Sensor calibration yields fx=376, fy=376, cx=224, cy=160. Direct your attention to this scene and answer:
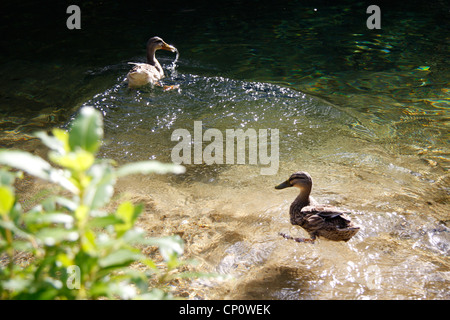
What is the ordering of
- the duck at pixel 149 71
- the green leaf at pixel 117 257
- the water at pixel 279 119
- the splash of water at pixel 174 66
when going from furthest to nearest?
the splash of water at pixel 174 66 → the duck at pixel 149 71 → the water at pixel 279 119 → the green leaf at pixel 117 257

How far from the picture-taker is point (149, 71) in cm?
739

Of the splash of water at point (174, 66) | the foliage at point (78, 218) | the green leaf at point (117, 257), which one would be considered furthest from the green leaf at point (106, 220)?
the splash of water at point (174, 66)

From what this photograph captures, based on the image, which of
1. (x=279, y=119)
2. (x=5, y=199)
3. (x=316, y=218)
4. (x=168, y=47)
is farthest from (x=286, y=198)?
(x=168, y=47)

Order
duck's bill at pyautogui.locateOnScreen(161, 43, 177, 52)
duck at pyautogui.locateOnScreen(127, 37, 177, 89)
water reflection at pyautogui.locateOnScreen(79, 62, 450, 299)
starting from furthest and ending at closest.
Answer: duck's bill at pyautogui.locateOnScreen(161, 43, 177, 52), duck at pyautogui.locateOnScreen(127, 37, 177, 89), water reflection at pyautogui.locateOnScreen(79, 62, 450, 299)

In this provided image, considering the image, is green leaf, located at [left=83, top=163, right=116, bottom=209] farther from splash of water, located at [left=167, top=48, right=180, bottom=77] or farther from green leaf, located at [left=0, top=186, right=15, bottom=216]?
splash of water, located at [left=167, top=48, right=180, bottom=77]

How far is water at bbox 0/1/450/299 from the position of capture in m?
3.46

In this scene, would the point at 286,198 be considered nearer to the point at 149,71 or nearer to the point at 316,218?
the point at 316,218

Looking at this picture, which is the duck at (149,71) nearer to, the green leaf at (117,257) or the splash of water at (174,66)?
the splash of water at (174,66)

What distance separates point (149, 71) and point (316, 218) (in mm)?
4937

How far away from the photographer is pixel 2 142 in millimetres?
5797

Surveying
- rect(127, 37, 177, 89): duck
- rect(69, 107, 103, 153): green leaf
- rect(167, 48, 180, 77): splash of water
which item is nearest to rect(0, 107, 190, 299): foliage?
rect(69, 107, 103, 153): green leaf

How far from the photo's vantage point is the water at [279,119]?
3463mm

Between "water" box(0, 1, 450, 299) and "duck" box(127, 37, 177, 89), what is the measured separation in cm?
22

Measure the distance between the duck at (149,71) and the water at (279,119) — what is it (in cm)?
22
